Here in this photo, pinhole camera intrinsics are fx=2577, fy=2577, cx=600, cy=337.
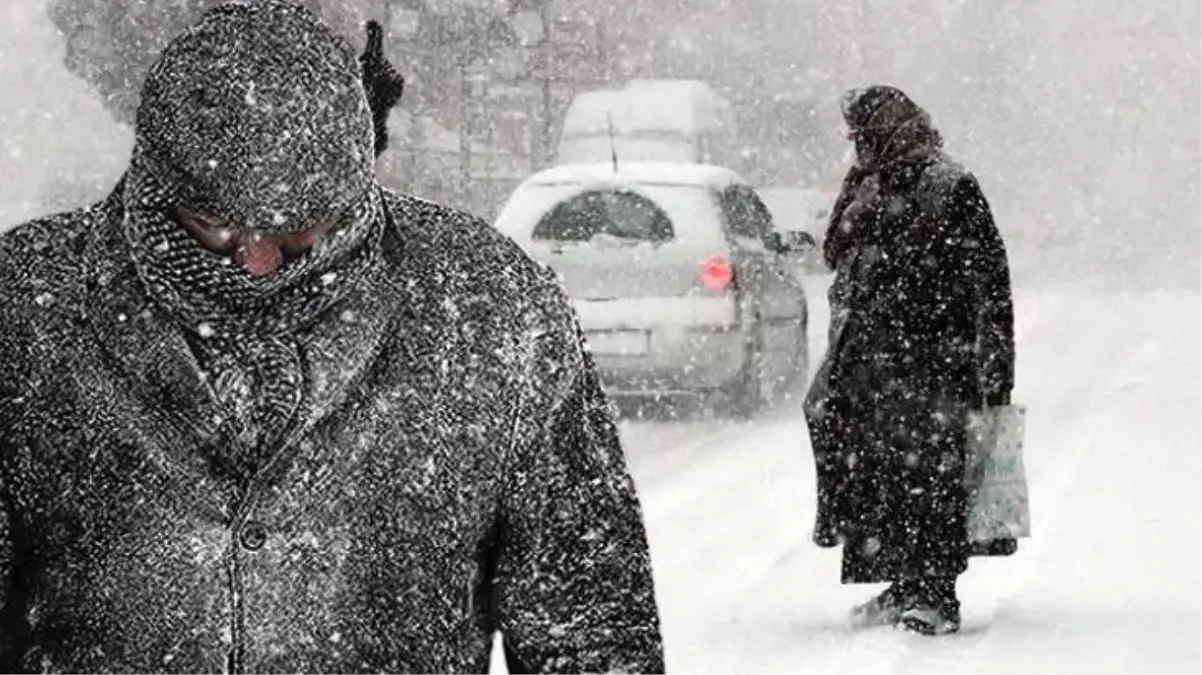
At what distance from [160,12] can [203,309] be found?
17.9 metres

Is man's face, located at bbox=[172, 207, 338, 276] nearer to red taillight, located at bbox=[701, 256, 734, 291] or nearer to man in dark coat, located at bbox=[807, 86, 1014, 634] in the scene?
man in dark coat, located at bbox=[807, 86, 1014, 634]

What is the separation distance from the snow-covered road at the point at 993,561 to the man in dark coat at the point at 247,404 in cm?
489

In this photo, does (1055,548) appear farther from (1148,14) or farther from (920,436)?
(1148,14)

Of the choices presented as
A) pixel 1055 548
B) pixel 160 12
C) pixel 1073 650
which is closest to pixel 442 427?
pixel 1073 650

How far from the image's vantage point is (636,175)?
1430 centimetres

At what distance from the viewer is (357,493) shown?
7.98 ft

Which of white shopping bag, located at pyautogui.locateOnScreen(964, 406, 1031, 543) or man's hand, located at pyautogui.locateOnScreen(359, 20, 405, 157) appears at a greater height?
man's hand, located at pyautogui.locateOnScreen(359, 20, 405, 157)

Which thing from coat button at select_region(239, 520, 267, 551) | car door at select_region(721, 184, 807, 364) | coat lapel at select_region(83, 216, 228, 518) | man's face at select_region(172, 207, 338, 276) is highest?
man's face at select_region(172, 207, 338, 276)

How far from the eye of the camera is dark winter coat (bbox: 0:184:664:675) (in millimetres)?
2404

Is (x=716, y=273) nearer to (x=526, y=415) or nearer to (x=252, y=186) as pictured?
(x=526, y=415)

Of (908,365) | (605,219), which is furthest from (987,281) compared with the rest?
(605,219)

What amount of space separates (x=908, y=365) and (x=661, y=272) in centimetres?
565

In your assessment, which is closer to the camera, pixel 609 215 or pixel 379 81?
pixel 379 81

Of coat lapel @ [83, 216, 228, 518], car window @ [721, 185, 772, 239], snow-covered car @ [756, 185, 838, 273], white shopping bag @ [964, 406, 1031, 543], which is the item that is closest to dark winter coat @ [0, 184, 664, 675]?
coat lapel @ [83, 216, 228, 518]
